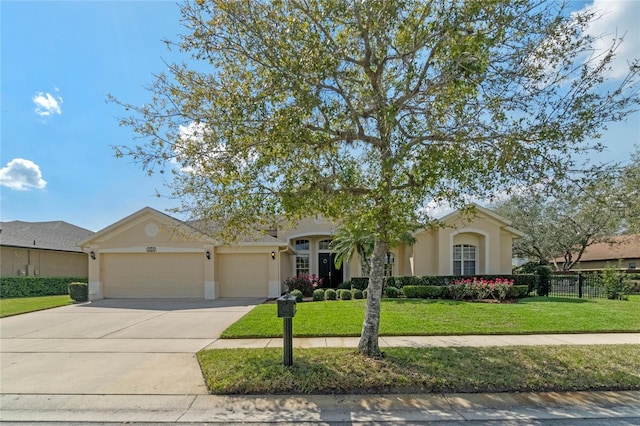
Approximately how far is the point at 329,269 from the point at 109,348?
15.0 meters

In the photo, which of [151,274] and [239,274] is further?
[239,274]

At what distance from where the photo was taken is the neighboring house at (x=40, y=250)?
2148 cm

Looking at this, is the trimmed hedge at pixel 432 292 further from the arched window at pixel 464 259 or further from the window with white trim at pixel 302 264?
the window with white trim at pixel 302 264

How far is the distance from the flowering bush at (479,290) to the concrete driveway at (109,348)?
Result: 8.43m

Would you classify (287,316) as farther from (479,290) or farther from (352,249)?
(479,290)

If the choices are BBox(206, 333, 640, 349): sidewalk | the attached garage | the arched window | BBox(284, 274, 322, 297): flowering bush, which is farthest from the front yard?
the arched window

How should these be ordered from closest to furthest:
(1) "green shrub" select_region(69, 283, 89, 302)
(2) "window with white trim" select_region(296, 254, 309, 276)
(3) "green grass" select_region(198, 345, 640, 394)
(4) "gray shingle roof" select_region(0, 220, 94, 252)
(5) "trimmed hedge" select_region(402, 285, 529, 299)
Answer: (3) "green grass" select_region(198, 345, 640, 394) < (5) "trimmed hedge" select_region(402, 285, 529, 299) < (1) "green shrub" select_region(69, 283, 89, 302) < (4) "gray shingle roof" select_region(0, 220, 94, 252) < (2) "window with white trim" select_region(296, 254, 309, 276)

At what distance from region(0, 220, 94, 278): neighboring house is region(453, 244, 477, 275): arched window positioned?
21.5 metres

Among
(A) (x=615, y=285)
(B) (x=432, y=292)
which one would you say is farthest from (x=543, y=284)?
(B) (x=432, y=292)

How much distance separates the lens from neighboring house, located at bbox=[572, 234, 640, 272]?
31.9 meters

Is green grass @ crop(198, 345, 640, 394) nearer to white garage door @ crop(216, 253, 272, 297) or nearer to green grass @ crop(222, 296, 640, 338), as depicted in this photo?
green grass @ crop(222, 296, 640, 338)

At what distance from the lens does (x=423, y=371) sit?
5.79 meters

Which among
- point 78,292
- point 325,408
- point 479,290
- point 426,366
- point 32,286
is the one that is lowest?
point 32,286

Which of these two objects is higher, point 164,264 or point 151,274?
point 164,264
